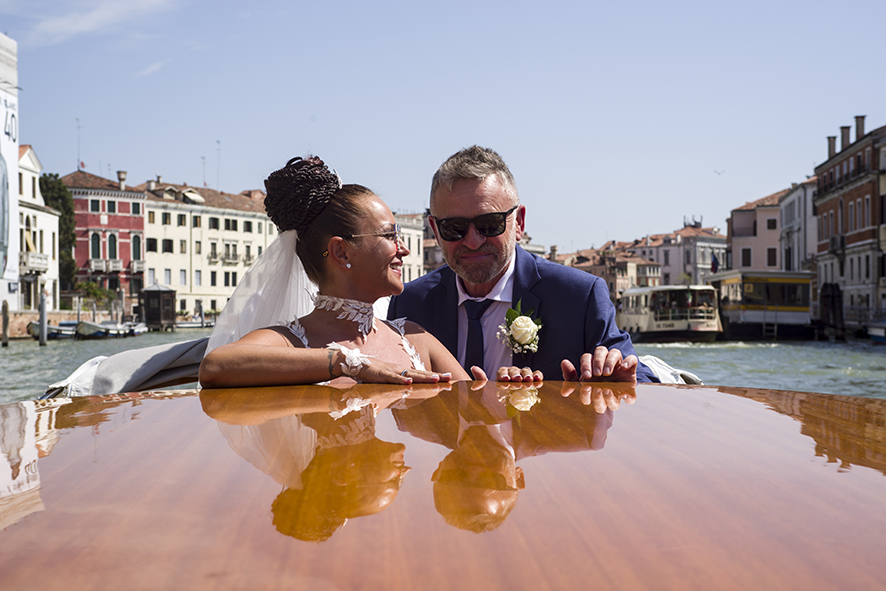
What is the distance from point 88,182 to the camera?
43906 mm

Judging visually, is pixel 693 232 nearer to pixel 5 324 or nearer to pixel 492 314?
pixel 5 324

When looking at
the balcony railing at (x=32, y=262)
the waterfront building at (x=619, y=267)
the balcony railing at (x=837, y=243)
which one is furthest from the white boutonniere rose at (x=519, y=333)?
the waterfront building at (x=619, y=267)

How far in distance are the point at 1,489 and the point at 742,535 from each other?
2.07 ft

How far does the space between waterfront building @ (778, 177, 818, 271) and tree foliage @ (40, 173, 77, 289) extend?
1485 inches

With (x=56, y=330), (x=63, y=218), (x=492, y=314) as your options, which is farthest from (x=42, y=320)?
(x=492, y=314)

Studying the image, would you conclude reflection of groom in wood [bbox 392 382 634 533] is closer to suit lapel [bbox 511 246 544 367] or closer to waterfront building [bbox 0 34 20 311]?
suit lapel [bbox 511 246 544 367]

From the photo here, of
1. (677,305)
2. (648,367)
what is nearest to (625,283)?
(677,305)

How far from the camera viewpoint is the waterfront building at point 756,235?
2072 inches

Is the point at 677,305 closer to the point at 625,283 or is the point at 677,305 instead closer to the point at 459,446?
the point at 459,446

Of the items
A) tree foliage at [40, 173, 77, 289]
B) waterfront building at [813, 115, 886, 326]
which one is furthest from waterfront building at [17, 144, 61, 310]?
waterfront building at [813, 115, 886, 326]

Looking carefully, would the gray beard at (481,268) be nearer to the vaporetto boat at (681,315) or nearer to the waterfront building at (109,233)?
the vaporetto boat at (681,315)

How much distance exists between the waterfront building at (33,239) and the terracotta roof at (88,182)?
957 centimetres

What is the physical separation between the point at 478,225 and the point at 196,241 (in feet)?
155

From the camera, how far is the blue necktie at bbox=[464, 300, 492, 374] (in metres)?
2.83
